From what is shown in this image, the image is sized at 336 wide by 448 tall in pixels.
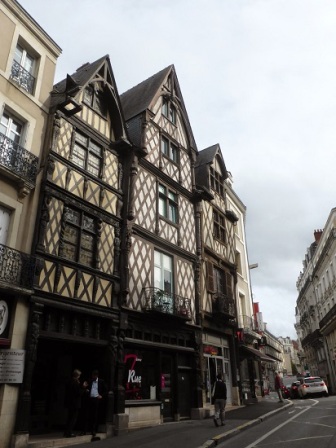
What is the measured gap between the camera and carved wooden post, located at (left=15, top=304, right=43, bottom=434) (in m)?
8.70

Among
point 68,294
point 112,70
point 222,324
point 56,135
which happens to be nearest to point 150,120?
point 112,70

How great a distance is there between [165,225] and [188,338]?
15.4 ft

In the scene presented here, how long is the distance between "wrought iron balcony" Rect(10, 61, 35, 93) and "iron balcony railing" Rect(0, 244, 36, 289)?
5.16 metres

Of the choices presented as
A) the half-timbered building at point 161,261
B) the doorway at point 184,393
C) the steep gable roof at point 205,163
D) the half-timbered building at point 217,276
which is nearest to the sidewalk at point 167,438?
the half-timbered building at point 161,261

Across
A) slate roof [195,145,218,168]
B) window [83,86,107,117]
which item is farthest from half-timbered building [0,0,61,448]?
slate roof [195,145,218,168]

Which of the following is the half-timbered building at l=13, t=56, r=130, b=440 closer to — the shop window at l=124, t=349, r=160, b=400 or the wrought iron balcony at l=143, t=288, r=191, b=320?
the shop window at l=124, t=349, r=160, b=400

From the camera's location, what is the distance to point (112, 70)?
14922mm

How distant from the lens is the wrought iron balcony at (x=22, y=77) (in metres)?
11.2

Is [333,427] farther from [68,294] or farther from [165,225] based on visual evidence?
[165,225]

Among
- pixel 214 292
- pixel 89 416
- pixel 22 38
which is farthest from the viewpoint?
pixel 214 292

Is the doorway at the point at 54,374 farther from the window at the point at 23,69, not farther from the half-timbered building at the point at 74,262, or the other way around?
the window at the point at 23,69

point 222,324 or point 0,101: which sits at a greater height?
point 0,101

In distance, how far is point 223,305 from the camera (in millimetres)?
17812

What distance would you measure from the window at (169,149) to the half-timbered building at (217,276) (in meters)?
2.11
